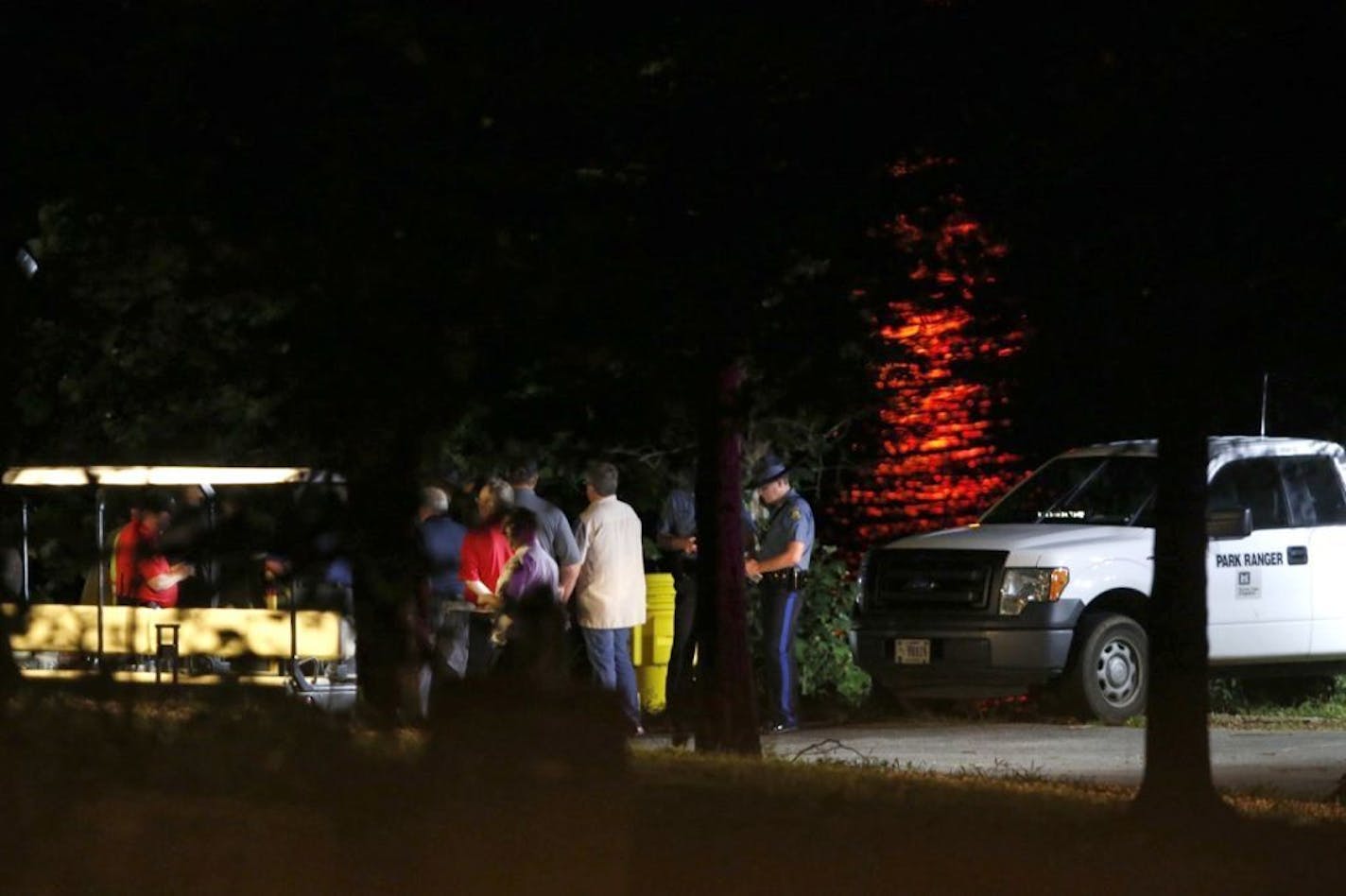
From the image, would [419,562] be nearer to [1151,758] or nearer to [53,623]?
[53,623]

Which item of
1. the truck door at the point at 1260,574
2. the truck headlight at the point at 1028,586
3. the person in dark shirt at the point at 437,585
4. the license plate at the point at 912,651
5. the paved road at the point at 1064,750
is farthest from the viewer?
the truck door at the point at 1260,574

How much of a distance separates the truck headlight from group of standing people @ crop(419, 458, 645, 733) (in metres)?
2.56

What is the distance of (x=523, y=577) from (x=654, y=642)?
9.83 meters

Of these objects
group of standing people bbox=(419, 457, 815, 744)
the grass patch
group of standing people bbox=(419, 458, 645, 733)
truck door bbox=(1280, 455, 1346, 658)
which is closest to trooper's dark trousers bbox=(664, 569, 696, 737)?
group of standing people bbox=(419, 457, 815, 744)

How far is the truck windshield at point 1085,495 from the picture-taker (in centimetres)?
1803

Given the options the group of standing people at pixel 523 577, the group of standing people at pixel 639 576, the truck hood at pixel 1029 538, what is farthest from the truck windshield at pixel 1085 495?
the group of standing people at pixel 523 577

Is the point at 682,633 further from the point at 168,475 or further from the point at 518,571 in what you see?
the point at 168,475

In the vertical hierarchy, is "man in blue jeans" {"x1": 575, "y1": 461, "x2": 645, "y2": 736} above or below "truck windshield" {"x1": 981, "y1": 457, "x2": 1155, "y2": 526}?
below

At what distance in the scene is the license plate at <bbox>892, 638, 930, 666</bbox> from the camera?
17344 mm

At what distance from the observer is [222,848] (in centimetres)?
711

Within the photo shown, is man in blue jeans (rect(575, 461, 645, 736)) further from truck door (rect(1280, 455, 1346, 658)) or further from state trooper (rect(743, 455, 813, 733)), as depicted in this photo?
truck door (rect(1280, 455, 1346, 658))

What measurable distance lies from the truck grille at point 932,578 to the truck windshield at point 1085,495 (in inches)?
40.9

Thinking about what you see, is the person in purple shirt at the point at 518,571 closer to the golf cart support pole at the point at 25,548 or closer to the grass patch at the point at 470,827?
the grass patch at the point at 470,827

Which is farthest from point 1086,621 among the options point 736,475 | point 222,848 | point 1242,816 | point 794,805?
point 222,848
